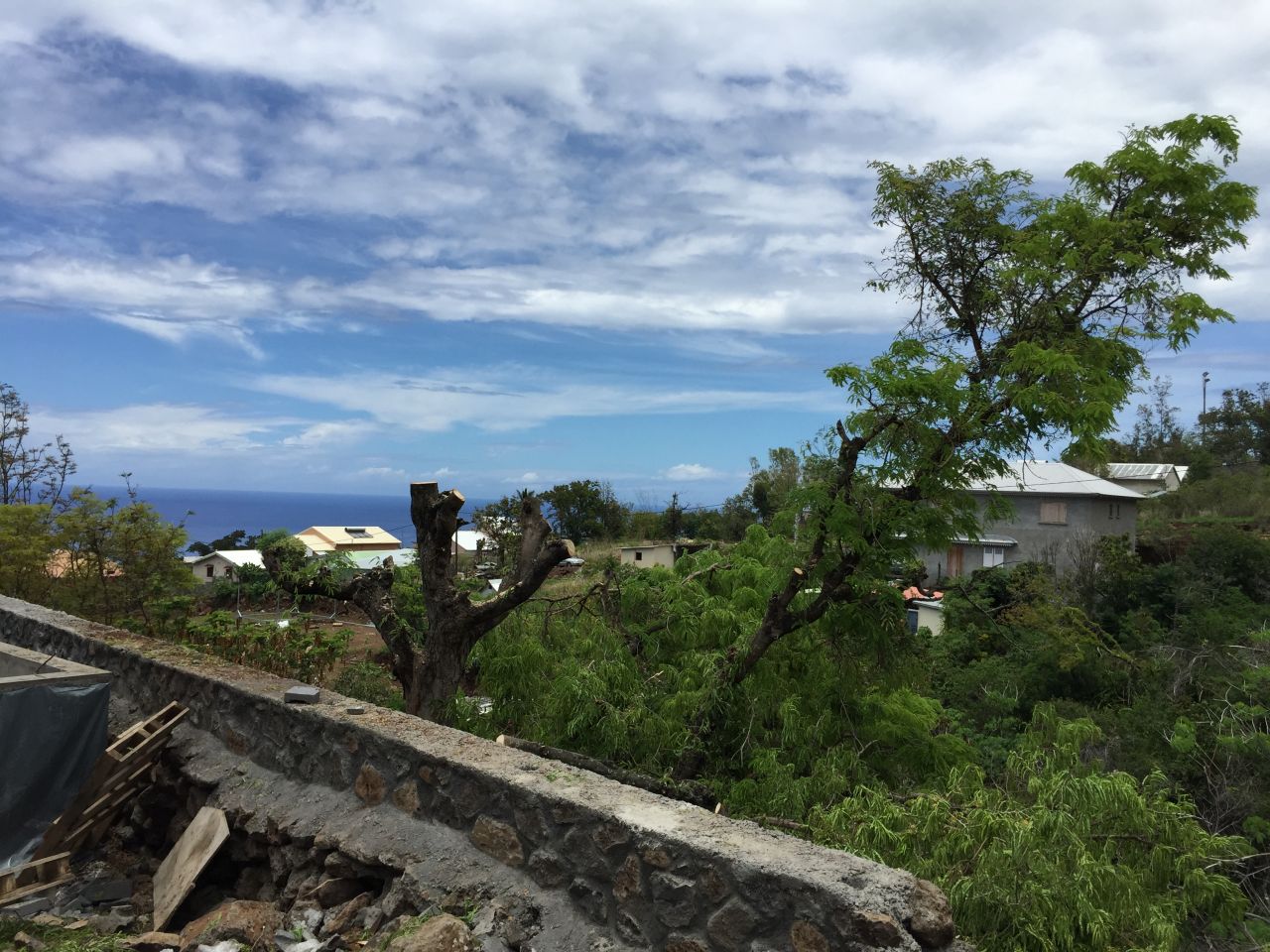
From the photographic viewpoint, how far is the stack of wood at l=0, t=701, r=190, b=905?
183 inches

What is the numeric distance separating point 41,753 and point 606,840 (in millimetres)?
3334

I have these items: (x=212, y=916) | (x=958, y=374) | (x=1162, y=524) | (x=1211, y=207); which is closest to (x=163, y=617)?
(x=212, y=916)

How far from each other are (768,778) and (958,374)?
14.6 ft

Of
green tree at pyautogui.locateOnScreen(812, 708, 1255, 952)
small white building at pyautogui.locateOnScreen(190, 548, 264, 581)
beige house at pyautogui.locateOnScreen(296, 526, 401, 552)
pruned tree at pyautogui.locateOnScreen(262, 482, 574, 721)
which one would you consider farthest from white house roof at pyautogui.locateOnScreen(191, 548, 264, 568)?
green tree at pyautogui.locateOnScreen(812, 708, 1255, 952)

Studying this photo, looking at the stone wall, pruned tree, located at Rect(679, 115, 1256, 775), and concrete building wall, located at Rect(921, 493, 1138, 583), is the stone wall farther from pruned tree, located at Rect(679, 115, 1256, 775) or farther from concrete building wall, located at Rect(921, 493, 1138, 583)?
concrete building wall, located at Rect(921, 493, 1138, 583)

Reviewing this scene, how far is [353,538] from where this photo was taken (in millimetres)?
31891

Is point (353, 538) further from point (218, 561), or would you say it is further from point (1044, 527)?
point (1044, 527)

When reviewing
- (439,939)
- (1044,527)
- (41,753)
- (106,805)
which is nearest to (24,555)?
(106,805)

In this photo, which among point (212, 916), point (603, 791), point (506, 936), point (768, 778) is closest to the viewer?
point (506, 936)

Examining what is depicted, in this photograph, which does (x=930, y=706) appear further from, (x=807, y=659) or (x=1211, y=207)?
(x=1211, y=207)

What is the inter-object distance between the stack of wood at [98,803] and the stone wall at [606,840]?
37cm

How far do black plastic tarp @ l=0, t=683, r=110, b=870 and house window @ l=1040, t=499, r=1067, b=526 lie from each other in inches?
1234

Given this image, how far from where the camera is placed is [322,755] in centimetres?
467

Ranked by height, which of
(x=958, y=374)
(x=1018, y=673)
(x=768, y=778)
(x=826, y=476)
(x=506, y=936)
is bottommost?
(x=1018, y=673)
